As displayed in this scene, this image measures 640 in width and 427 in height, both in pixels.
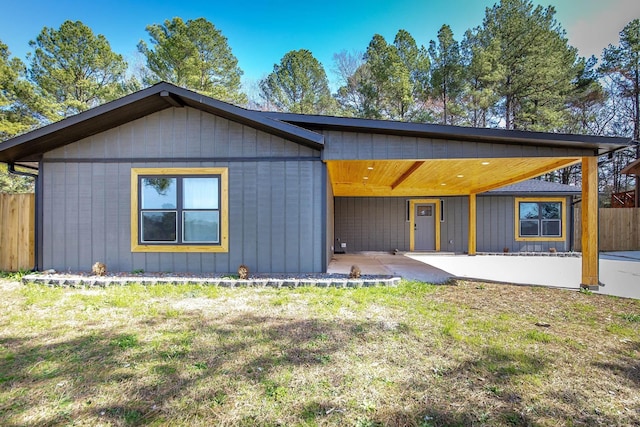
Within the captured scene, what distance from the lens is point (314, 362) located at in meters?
2.48

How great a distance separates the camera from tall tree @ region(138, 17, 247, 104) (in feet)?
44.8

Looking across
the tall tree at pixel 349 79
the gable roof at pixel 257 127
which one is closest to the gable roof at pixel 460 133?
the gable roof at pixel 257 127

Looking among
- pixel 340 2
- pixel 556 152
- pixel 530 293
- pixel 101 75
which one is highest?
pixel 340 2

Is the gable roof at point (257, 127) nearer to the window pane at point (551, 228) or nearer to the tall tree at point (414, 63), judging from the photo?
the window pane at point (551, 228)

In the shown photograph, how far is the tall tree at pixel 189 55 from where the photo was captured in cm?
1366

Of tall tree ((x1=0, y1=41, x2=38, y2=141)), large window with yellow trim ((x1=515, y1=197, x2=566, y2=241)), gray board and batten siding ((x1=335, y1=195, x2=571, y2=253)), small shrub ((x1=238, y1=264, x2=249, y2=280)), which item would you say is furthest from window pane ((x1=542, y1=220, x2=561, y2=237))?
tall tree ((x1=0, y1=41, x2=38, y2=141))

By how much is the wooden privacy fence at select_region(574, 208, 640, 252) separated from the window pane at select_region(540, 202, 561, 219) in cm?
263

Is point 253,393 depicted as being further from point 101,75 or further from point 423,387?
point 101,75

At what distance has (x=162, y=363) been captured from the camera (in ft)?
7.99

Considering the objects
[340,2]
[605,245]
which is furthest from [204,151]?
[605,245]

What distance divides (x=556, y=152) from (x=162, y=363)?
20.4 ft

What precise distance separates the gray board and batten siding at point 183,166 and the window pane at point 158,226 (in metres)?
0.29

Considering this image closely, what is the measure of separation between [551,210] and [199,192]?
36.2ft

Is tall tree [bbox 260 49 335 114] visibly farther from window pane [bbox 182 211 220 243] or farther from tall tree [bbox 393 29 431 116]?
window pane [bbox 182 211 220 243]
